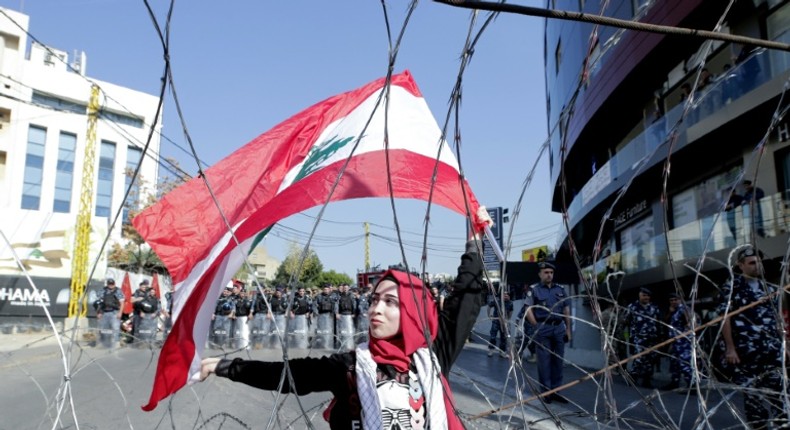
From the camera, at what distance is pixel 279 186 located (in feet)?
12.0

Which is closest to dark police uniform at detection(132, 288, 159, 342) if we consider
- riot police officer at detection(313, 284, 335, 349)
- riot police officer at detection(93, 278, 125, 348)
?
riot police officer at detection(93, 278, 125, 348)

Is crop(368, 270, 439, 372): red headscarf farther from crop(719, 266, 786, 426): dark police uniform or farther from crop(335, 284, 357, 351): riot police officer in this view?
crop(335, 284, 357, 351): riot police officer

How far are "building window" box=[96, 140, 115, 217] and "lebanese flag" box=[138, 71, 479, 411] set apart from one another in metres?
48.7

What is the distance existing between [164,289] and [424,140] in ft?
96.3

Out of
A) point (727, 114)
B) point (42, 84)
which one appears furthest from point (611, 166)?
point (42, 84)

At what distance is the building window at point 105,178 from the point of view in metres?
47.7

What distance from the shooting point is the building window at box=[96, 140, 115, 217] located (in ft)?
157

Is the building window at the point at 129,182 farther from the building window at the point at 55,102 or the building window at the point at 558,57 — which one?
the building window at the point at 558,57

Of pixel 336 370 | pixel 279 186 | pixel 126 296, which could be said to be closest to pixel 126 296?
pixel 126 296

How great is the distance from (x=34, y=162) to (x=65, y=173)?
7.96ft

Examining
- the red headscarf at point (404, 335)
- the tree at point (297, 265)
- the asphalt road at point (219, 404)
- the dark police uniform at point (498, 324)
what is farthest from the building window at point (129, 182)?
the red headscarf at point (404, 335)

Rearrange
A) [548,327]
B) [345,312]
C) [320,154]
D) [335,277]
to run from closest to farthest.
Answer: [320,154] < [548,327] < [345,312] < [335,277]

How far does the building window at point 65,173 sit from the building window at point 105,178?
2.44 metres

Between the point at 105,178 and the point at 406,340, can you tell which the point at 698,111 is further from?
the point at 105,178
